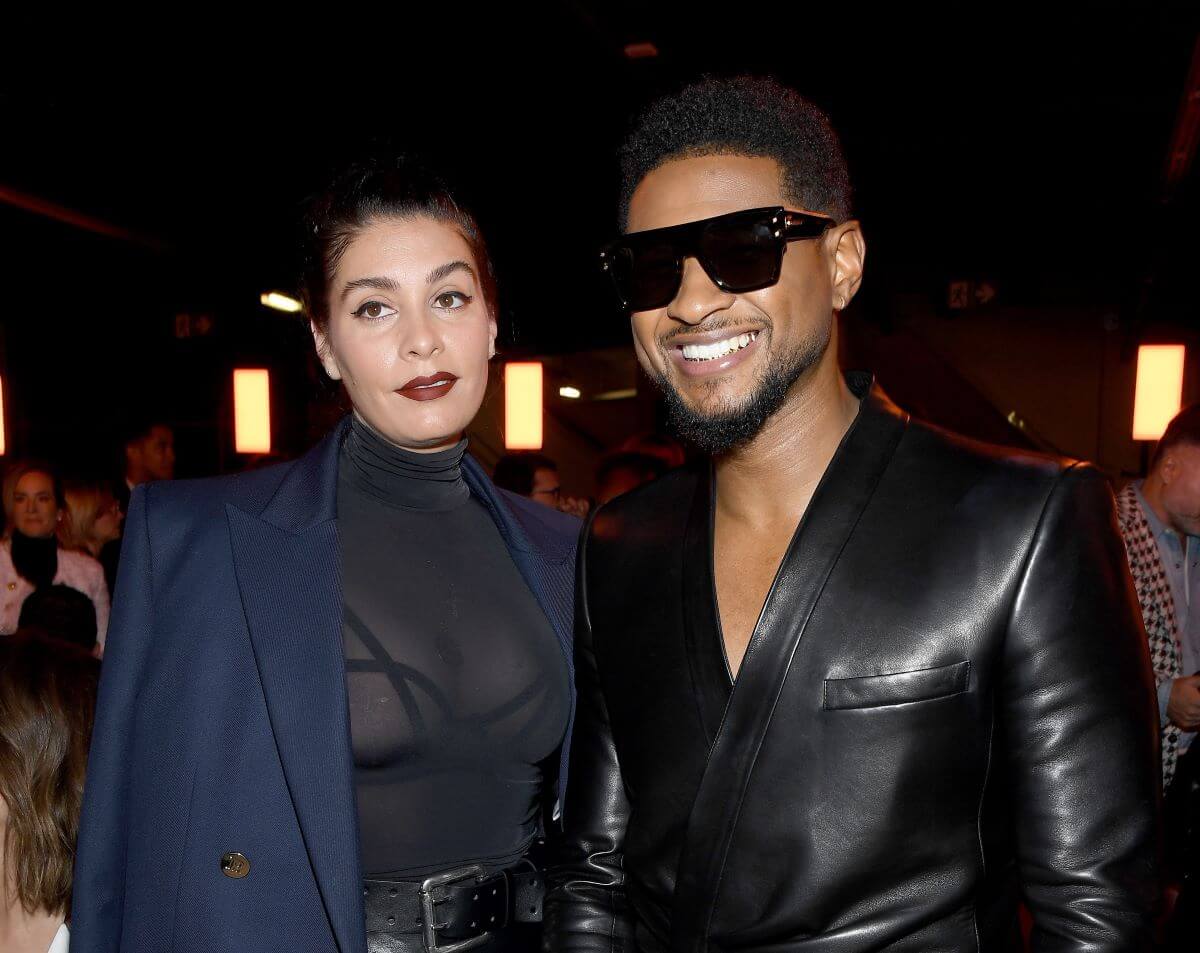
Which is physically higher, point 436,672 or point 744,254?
point 744,254

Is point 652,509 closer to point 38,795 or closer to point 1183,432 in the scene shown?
point 38,795

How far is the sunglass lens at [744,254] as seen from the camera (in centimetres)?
134

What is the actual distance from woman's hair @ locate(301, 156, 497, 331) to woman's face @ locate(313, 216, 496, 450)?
2cm

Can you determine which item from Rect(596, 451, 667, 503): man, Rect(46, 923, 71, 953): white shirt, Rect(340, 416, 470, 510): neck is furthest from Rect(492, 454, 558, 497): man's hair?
Rect(46, 923, 71, 953): white shirt

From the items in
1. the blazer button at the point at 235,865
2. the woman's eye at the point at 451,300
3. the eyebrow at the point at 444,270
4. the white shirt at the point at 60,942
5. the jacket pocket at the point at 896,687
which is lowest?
the white shirt at the point at 60,942

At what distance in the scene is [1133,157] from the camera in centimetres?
823

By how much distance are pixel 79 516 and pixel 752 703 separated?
461 centimetres

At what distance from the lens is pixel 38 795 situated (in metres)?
1.84

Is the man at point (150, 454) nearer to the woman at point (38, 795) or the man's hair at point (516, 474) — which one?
the man's hair at point (516, 474)

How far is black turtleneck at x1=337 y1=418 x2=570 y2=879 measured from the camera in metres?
1.63

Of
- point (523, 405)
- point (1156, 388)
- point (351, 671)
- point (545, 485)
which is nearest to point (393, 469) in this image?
point (351, 671)

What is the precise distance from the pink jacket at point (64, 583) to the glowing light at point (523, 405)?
3749 mm

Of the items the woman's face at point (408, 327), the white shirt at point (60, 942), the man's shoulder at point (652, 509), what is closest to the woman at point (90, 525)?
the white shirt at point (60, 942)

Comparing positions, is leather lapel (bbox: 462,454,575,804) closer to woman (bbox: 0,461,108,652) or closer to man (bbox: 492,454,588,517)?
man (bbox: 492,454,588,517)
